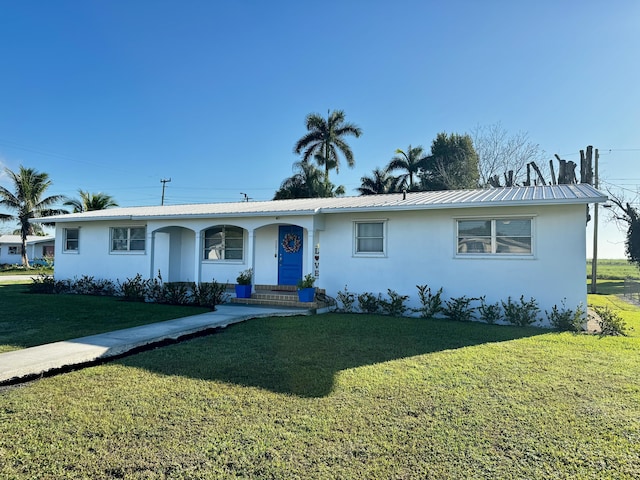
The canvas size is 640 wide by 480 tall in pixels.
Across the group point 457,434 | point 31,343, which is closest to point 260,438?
point 457,434

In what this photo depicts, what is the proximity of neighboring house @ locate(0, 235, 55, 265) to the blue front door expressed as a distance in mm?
37918

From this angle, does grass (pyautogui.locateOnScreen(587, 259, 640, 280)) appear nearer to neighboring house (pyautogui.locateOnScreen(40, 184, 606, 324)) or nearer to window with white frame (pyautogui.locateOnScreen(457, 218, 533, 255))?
neighboring house (pyautogui.locateOnScreen(40, 184, 606, 324))

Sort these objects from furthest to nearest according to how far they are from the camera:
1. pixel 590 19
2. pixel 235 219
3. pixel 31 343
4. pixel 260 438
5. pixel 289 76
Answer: pixel 289 76 → pixel 235 219 → pixel 590 19 → pixel 31 343 → pixel 260 438

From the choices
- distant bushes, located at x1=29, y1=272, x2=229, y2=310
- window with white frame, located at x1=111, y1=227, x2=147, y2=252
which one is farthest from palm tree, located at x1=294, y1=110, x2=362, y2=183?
distant bushes, located at x1=29, y1=272, x2=229, y2=310

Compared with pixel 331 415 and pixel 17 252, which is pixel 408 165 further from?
pixel 17 252

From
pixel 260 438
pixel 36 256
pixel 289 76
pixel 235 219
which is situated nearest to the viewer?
pixel 260 438

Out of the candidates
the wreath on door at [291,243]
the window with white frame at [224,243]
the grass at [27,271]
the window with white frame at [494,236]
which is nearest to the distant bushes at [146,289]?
the window with white frame at [224,243]

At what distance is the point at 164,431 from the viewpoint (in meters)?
3.47

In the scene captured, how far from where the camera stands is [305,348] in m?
6.51

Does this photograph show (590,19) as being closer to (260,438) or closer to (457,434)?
(457,434)

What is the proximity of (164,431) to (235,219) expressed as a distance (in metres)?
9.45

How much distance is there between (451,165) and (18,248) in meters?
44.7

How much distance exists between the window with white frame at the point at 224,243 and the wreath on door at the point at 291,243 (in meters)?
1.74

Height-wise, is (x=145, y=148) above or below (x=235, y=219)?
above
